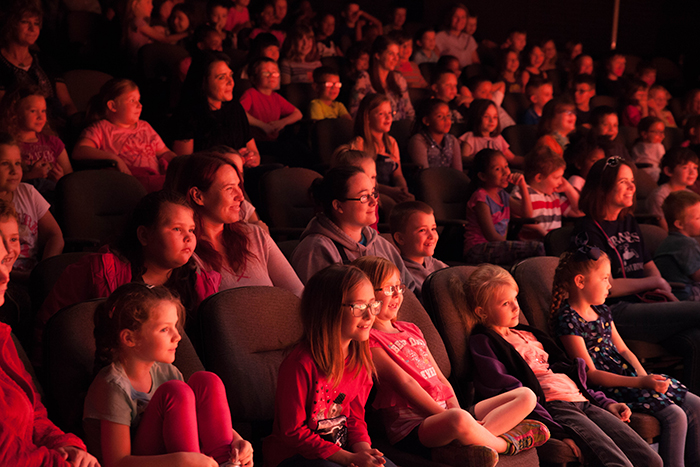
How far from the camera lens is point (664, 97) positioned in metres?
7.06

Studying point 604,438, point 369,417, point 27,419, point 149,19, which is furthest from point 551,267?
point 149,19

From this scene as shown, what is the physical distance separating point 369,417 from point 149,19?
4.28m

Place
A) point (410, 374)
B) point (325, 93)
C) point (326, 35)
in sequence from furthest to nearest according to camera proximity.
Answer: point (326, 35), point (325, 93), point (410, 374)

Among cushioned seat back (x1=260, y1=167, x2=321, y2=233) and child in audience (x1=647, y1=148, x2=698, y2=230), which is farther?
child in audience (x1=647, y1=148, x2=698, y2=230)

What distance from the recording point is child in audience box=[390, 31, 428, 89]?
6.36 meters

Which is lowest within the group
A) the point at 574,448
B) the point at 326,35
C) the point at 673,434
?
the point at 673,434

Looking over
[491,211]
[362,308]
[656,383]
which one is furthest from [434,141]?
[362,308]

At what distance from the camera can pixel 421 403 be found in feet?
6.79

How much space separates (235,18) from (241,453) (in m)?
5.40

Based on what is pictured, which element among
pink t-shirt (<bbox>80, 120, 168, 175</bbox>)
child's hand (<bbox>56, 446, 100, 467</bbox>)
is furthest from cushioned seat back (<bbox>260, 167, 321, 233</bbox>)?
child's hand (<bbox>56, 446, 100, 467</bbox>)

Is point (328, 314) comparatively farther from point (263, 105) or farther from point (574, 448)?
point (263, 105)

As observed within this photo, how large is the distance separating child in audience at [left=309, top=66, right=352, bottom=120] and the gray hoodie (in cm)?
245

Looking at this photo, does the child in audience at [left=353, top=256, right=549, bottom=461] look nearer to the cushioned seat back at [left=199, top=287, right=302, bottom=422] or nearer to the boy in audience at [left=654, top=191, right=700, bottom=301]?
the cushioned seat back at [left=199, top=287, right=302, bottom=422]

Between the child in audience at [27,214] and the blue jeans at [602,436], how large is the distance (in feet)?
6.56
